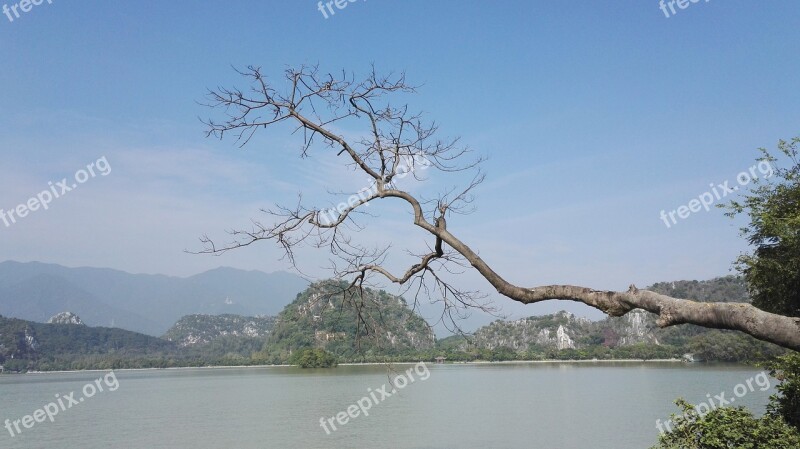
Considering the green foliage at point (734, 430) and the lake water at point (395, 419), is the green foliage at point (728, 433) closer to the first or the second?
the green foliage at point (734, 430)

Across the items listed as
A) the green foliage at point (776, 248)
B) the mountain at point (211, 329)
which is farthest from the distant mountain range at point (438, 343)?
the green foliage at point (776, 248)

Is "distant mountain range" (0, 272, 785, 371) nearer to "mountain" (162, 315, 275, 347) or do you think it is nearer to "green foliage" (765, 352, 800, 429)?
"mountain" (162, 315, 275, 347)

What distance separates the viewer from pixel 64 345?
128m

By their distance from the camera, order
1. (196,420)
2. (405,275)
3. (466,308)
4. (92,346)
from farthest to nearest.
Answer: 1. (92,346)
2. (196,420)
3. (466,308)
4. (405,275)

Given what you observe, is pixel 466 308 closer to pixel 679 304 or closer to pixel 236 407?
pixel 679 304

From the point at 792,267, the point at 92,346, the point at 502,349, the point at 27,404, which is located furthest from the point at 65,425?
the point at 92,346

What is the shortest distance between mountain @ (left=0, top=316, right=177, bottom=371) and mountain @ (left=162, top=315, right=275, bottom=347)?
13.7 m

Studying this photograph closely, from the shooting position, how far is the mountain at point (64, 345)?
4400 inches

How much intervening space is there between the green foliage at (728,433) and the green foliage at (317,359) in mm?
83868

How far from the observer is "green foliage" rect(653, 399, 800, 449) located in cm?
702

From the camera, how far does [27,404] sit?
4097 centimetres

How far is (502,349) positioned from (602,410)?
8264 centimetres

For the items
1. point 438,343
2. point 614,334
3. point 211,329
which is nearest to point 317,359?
point 438,343

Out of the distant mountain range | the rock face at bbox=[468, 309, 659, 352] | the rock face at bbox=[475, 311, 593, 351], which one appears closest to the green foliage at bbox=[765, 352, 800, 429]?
the distant mountain range
